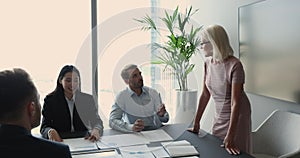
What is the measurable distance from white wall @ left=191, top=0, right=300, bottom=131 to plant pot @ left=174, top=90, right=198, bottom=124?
161mm

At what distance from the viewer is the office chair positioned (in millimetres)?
2201

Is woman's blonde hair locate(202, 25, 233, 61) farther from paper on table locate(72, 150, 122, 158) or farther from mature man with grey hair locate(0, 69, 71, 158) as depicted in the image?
mature man with grey hair locate(0, 69, 71, 158)

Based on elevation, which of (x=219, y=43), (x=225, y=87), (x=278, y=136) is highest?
(x=219, y=43)

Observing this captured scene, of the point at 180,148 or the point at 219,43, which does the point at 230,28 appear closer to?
the point at 219,43

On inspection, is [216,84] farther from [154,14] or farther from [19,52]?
[19,52]

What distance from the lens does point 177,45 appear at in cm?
340

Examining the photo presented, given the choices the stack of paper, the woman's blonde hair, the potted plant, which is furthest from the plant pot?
the stack of paper

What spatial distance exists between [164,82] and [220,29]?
1.38 metres

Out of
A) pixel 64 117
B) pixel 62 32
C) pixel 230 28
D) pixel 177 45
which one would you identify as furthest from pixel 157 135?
pixel 62 32

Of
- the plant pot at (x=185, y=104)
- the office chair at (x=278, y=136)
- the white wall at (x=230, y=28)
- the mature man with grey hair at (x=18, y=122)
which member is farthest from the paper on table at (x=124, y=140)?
the plant pot at (x=185, y=104)

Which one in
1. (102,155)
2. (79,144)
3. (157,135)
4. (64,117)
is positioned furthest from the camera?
(64,117)

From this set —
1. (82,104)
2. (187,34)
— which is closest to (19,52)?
(82,104)

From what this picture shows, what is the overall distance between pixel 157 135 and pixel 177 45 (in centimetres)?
157

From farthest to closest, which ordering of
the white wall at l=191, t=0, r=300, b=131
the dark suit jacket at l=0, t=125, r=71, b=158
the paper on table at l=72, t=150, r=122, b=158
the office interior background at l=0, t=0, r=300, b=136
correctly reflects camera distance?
the office interior background at l=0, t=0, r=300, b=136, the white wall at l=191, t=0, r=300, b=131, the paper on table at l=72, t=150, r=122, b=158, the dark suit jacket at l=0, t=125, r=71, b=158
